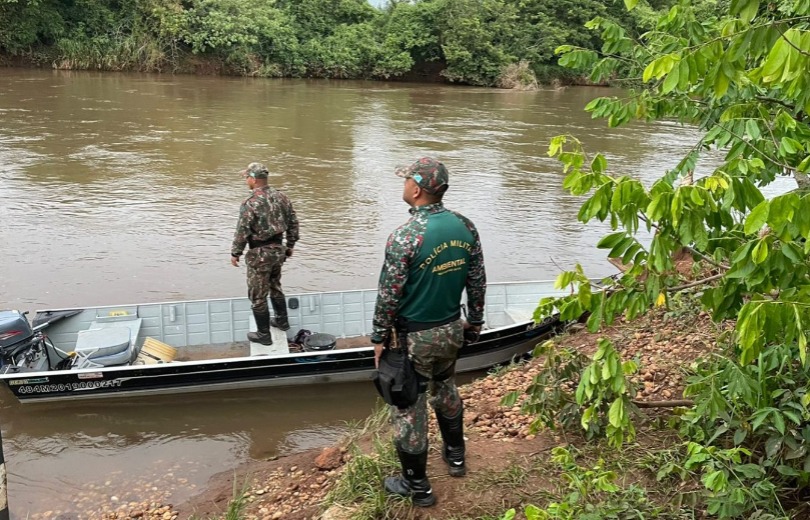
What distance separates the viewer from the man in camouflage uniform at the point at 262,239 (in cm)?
677

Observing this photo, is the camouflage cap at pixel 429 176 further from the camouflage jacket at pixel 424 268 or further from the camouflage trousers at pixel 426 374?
the camouflage trousers at pixel 426 374

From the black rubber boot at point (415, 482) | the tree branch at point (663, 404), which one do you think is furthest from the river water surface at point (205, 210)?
the tree branch at point (663, 404)

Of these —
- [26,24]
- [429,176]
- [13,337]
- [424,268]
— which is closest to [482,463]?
[424,268]

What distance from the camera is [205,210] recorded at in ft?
44.4

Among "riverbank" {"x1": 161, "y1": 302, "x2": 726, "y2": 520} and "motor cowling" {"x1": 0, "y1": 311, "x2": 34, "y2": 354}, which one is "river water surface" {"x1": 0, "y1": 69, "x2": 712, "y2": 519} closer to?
"motor cowling" {"x1": 0, "y1": 311, "x2": 34, "y2": 354}

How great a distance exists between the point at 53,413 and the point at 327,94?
23.8 m

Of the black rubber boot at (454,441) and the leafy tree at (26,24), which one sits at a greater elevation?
the leafy tree at (26,24)

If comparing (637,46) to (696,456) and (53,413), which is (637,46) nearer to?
(696,456)

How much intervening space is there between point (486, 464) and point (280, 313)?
3.81 m

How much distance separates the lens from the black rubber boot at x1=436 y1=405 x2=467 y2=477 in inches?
155

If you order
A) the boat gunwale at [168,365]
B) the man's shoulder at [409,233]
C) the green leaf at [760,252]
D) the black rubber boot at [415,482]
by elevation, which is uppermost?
the green leaf at [760,252]

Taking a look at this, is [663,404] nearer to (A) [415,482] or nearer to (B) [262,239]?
(A) [415,482]

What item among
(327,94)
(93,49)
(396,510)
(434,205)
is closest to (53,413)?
(396,510)

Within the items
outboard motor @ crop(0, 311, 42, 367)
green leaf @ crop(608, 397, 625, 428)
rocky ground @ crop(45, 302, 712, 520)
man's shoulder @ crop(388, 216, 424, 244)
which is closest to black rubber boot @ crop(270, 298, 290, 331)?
rocky ground @ crop(45, 302, 712, 520)
